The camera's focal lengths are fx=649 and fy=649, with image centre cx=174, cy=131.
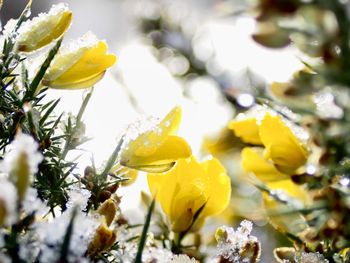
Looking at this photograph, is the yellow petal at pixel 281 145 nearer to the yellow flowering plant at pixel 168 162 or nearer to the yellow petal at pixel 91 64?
the yellow flowering plant at pixel 168 162

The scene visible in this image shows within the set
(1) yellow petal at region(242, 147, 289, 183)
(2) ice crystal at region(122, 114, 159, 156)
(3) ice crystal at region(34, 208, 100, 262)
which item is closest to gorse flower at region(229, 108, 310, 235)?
(1) yellow petal at region(242, 147, 289, 183)

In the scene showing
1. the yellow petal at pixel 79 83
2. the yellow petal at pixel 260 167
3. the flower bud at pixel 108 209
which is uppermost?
the yellow petal at pixel 79 83

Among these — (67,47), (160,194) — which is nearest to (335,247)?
(160,194)

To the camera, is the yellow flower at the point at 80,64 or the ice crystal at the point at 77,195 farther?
the yellow flower at the point at 80,64

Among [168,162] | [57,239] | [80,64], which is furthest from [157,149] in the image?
[57,239]

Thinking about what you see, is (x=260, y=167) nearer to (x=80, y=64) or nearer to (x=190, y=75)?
(x=80, y=64)

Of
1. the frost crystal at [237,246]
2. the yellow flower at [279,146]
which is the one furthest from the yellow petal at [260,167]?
the frost crystal at [237,246]

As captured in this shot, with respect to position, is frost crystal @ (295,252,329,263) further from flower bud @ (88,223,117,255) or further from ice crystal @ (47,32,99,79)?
ice crystal @ (47,32,99,79)
